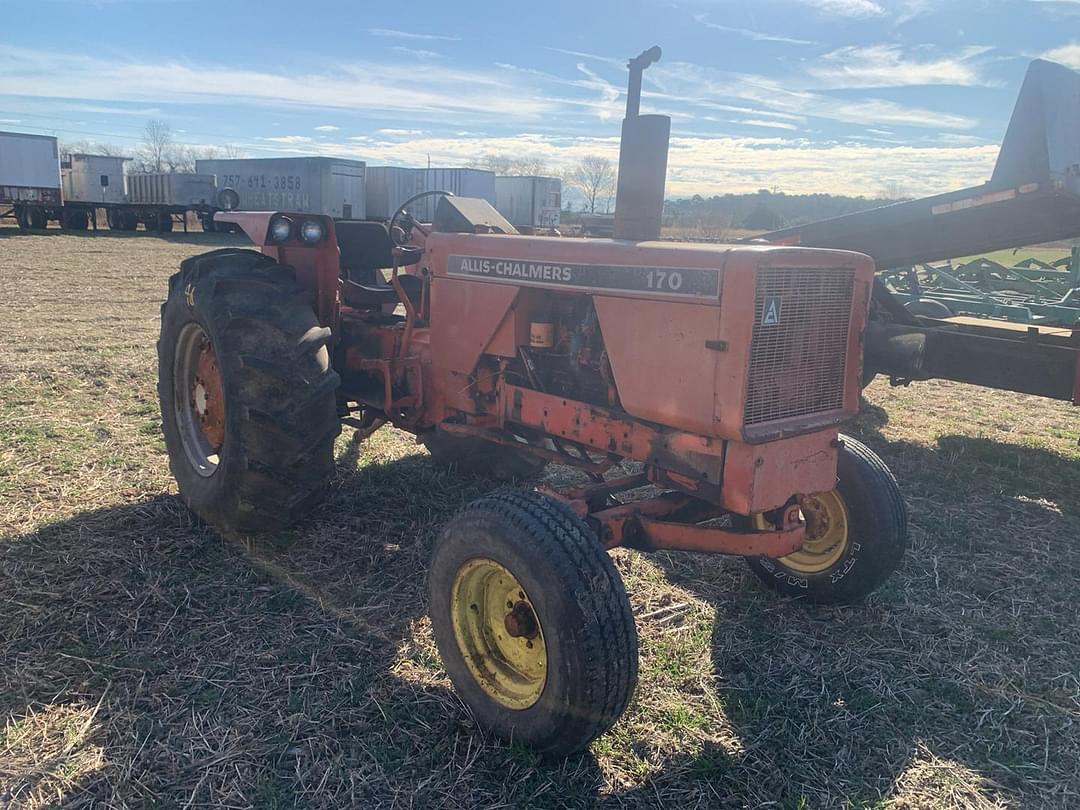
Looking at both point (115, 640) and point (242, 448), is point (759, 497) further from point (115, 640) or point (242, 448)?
point (115, 640)

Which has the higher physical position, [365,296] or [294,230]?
[294,230]

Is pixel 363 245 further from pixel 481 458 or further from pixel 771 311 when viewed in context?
pixel 771 311

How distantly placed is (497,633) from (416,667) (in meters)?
0.41

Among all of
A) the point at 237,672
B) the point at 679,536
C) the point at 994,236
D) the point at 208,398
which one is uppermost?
the point at 994,236

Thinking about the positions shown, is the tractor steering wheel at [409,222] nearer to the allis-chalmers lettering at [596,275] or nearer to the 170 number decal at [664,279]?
the allis-chalmers lettering at [596,275]

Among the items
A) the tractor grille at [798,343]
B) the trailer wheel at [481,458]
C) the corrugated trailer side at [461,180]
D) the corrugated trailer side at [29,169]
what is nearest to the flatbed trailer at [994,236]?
the trailer wheel at [481,458]

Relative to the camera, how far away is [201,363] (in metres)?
4.27

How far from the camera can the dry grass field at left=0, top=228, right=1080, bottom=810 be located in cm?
249

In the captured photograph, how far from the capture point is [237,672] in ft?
9.72

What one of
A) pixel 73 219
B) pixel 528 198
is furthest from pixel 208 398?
pixel 528 198

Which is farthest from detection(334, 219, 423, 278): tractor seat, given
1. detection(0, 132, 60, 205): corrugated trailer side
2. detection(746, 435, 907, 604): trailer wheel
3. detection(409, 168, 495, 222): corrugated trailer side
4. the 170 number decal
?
detection(0, 132, 60, 205): corrugated trailer side


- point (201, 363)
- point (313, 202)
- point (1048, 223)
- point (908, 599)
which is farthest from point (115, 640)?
point (313, 202)

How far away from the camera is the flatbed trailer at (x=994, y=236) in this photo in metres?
5.39

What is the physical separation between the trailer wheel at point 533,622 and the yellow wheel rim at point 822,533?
1.30 m
